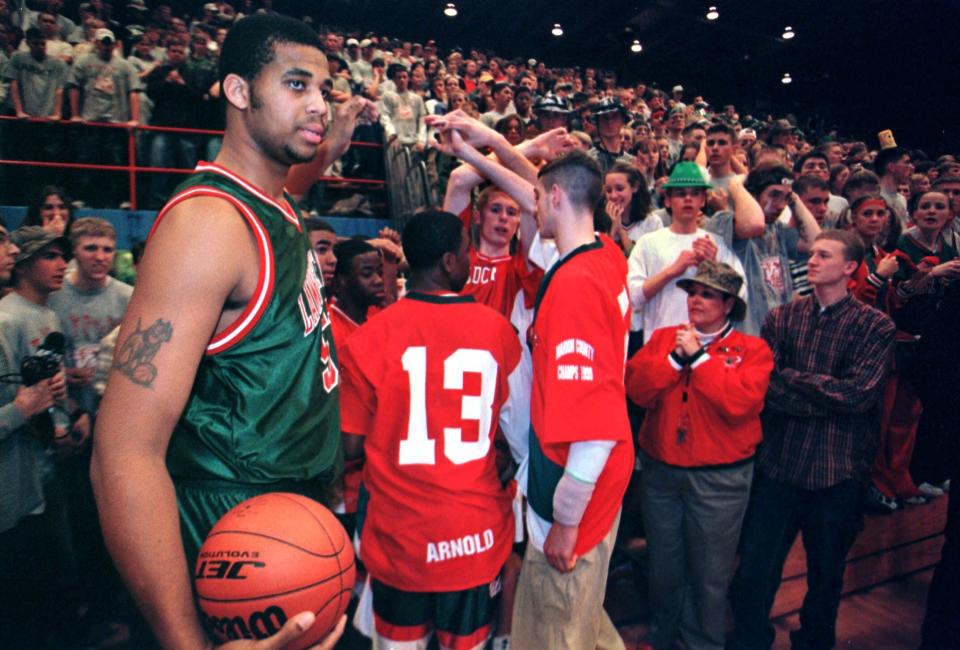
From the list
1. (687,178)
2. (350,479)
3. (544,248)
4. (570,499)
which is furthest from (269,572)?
(687,178)

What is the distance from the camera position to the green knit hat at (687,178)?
4.20 m

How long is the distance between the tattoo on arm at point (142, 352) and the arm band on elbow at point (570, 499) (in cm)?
154

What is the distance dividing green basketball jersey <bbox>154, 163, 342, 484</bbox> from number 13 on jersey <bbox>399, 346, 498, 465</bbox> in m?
1.04

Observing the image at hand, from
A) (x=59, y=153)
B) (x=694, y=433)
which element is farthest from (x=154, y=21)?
(x=694, y=433)

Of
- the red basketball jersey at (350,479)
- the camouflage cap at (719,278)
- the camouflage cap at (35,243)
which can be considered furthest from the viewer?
the camouflage cap at (719,278)

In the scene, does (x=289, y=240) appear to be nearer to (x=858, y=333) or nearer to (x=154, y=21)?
(x=858, y=333)

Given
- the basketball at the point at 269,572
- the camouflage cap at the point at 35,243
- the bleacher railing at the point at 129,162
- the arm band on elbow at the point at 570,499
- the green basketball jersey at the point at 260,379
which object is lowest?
the arm band on elbow at the point at 570,499

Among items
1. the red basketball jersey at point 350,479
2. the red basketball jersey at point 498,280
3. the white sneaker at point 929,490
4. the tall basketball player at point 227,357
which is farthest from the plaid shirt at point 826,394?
the tall basketball player at point 227,357

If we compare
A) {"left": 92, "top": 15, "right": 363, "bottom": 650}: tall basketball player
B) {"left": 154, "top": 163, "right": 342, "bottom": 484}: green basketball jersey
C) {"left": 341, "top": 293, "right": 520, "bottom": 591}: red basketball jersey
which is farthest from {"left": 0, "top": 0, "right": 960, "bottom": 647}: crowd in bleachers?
{"left": 341, "top": 293, "right": 520, "bottom": 591}: red basketball jersey

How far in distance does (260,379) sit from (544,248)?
244 cm

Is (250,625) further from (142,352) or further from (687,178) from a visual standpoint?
(687,178)

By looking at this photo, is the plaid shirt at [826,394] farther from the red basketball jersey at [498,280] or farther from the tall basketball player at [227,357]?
the tall basketball player at [227,357]

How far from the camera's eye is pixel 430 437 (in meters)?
2.64

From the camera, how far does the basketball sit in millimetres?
1271
